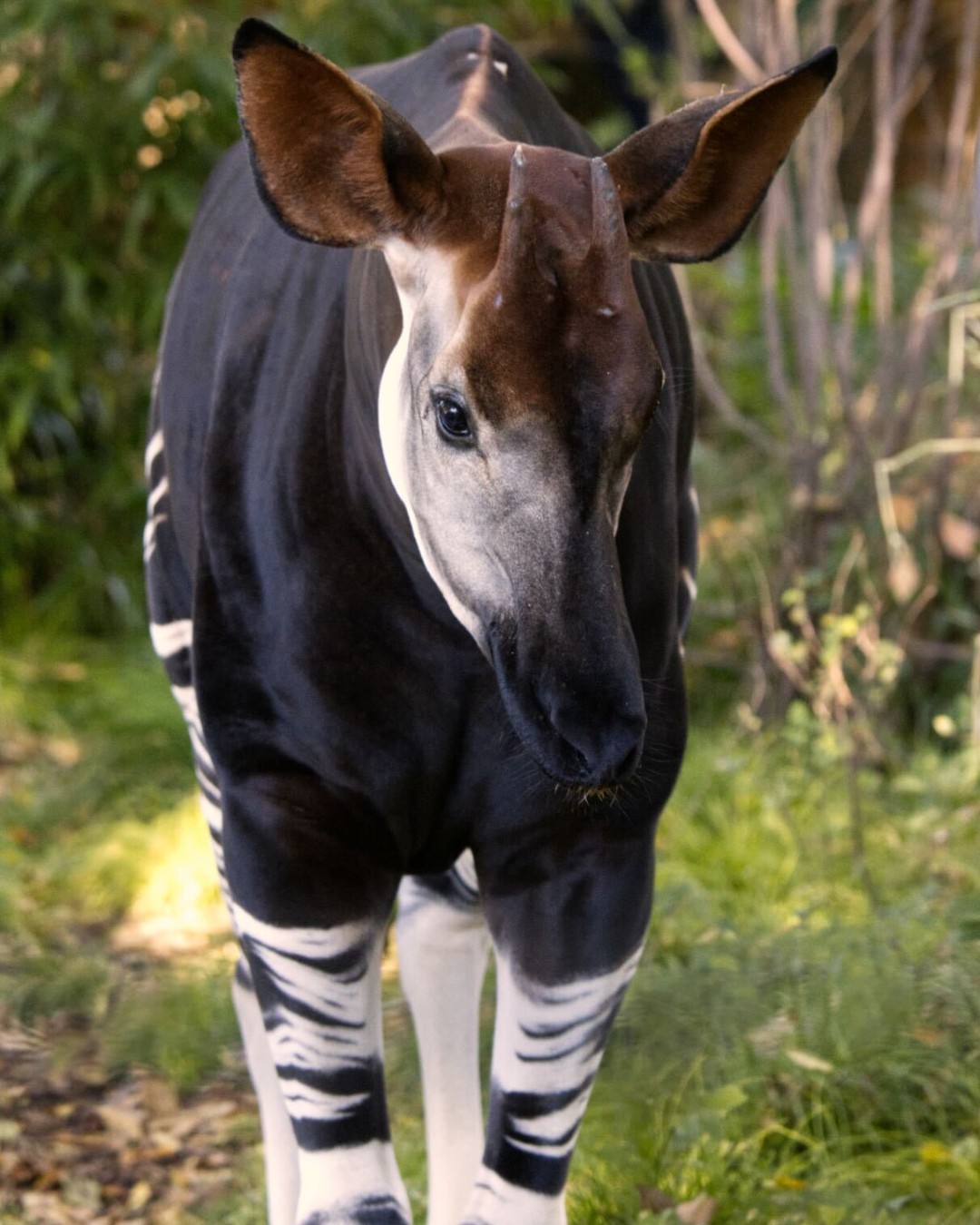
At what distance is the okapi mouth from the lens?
1.56 metres

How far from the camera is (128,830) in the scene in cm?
458

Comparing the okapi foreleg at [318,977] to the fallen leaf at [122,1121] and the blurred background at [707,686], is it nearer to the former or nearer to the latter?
the blurred background at [707,686]

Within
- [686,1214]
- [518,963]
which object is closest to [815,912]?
[686,1214]

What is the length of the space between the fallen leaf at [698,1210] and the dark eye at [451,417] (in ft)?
4.68

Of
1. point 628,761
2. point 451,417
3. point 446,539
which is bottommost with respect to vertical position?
point 628,761

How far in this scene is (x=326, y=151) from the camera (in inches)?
66.2

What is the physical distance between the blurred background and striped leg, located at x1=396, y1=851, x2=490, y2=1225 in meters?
0.23

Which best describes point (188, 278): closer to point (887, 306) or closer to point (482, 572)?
point (482, 572)

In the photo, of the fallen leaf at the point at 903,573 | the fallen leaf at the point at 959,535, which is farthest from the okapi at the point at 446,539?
the fallen leaf at the point at 959,535

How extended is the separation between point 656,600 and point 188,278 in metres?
1.01

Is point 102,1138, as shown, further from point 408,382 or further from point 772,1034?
point 408,382

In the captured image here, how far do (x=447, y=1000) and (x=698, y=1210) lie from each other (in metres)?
0.47

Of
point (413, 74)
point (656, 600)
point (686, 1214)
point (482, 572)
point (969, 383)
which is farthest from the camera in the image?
point (969, 383)

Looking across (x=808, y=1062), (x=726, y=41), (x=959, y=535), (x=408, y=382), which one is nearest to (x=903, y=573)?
(x=959, y=535)
